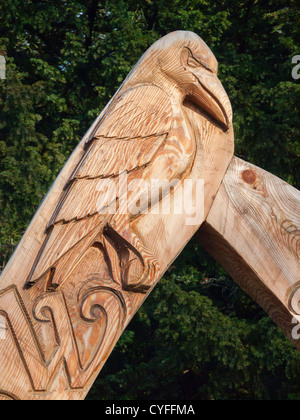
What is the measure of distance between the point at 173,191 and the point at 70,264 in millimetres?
507

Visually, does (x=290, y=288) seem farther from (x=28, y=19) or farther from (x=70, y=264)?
(x=28, y=19)

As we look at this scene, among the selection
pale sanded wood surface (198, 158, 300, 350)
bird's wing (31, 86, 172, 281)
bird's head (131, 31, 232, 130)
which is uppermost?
bird's head (131, 31, 232, 130)

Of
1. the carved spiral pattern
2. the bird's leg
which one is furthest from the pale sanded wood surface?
the bird's leg

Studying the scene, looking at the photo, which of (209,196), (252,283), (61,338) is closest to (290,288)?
(252,283)

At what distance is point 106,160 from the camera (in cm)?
218

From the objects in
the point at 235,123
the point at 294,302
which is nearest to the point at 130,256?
the point at 294,302

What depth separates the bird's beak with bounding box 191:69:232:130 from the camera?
236 cm

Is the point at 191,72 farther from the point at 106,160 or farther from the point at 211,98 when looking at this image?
the point at 106,160

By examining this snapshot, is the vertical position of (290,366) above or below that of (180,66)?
below

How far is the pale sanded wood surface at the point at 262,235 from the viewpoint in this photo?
2.29 meters

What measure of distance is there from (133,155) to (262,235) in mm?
623

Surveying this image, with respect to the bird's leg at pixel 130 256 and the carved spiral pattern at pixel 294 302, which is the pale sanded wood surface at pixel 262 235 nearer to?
the carved spiral pattern at pixel 294 302

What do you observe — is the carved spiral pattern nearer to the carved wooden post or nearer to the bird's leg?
the carved wooden post

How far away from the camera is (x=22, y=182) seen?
688 cm
